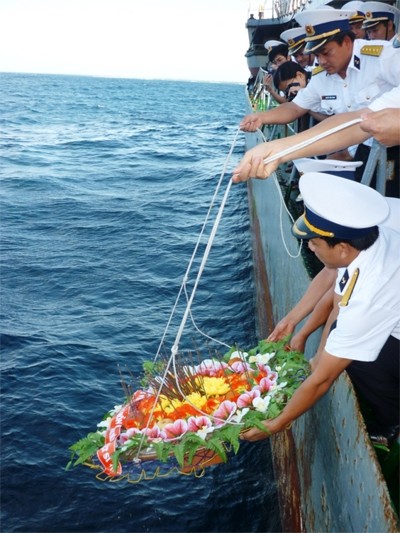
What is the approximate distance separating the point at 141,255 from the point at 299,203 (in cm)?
605

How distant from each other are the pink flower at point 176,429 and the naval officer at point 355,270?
2.13 feet

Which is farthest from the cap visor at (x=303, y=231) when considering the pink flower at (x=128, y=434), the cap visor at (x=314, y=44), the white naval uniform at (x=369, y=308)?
the cap visor at (x=314, y=44)

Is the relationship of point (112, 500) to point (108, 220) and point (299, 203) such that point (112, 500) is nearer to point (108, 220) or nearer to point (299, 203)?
point (299, 203)

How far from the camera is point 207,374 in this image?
386cm

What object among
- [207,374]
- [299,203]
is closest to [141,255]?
[299,203]

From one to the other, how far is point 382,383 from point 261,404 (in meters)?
0.70

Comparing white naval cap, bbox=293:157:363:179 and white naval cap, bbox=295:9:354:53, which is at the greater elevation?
white naval cap, bbox=295:9:354:53

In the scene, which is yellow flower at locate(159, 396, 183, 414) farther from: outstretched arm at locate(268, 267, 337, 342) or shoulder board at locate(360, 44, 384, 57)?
shoulder board at locate(360, 44, 384, 57)

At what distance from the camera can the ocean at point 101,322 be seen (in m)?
5.63

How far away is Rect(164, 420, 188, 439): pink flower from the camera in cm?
330

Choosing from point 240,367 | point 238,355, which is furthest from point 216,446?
point 238,355

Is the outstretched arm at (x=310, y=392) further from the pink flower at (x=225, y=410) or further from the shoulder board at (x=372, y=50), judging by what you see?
the shoulder board at (x=372, y=50)

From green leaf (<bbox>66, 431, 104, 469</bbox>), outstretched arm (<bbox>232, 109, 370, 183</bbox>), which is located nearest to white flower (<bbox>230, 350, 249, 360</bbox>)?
green leaf (<bbox>66, 431, 104, 469</bbox>)

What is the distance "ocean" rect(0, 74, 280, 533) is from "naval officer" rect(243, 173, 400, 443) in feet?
3.22
